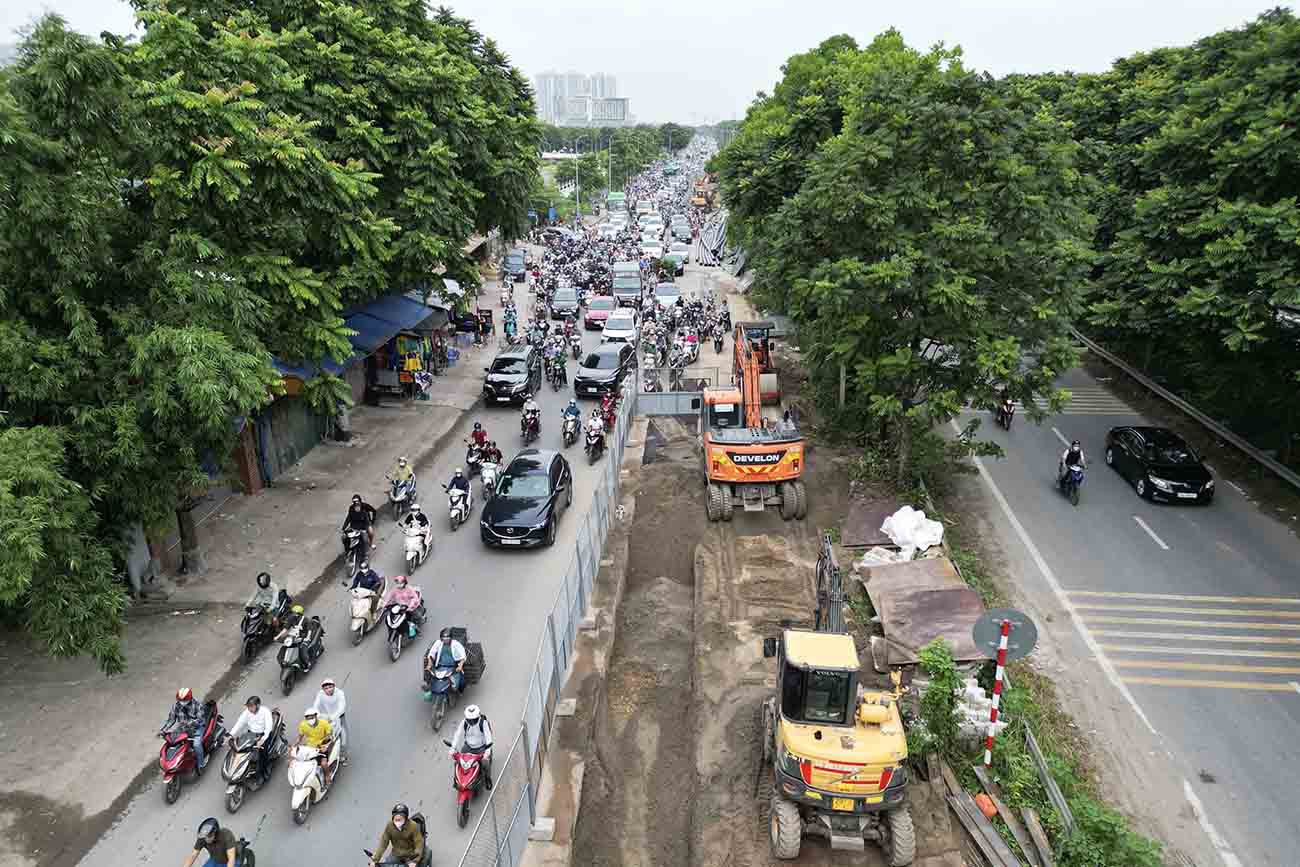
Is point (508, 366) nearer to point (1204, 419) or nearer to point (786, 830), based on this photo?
point (786, 830)

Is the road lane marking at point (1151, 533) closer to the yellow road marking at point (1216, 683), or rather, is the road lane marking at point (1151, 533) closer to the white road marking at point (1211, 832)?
the yellow road marking at point (1216, 683)

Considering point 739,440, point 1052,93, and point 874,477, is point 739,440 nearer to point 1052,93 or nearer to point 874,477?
point 874,477

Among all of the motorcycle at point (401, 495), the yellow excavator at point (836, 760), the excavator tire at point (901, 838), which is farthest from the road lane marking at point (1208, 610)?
the motorcycle at point (401, 495)

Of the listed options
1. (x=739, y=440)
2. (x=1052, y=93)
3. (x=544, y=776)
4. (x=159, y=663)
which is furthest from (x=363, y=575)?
(x=1052, y=93)

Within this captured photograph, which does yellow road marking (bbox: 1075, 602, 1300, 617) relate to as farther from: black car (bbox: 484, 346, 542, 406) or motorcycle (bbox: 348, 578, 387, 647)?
black car (bbox: 484, 346, 542, 406)

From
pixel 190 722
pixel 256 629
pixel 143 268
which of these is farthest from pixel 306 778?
pixel 143 268

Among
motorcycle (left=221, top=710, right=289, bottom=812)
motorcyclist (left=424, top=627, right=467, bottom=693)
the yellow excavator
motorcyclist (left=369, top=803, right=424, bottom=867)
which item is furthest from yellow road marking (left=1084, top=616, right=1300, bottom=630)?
motorcycle (left=221, top=710, right=289, bottom=812)
